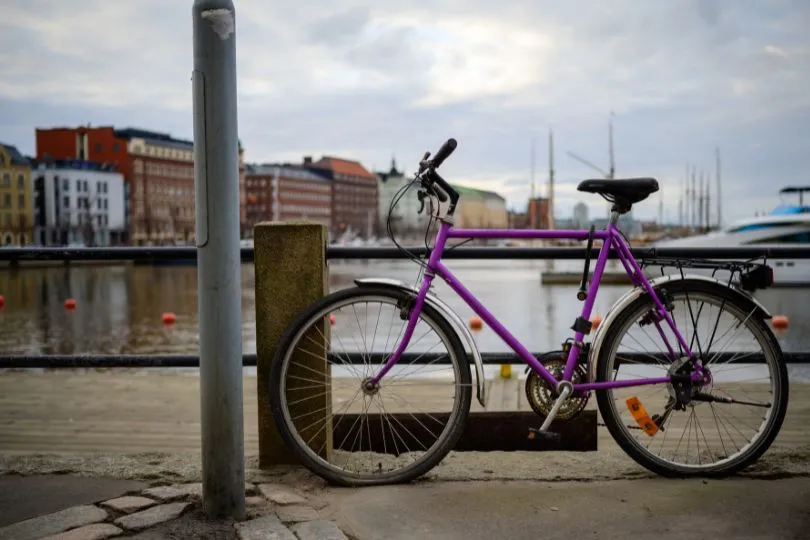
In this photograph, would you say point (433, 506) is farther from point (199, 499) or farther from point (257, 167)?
point (257, 167)

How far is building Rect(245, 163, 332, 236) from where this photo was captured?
485 ft

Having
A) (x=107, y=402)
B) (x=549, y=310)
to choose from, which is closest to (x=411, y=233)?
(x=549, y=310)

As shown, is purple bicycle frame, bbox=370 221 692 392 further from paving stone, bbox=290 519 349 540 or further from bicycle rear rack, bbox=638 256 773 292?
paving stone, bbox=290 519 349 540

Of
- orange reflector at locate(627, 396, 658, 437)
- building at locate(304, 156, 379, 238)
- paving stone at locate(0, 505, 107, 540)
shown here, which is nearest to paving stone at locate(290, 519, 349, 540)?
paving stone at locate(0, 505, 107, 540)

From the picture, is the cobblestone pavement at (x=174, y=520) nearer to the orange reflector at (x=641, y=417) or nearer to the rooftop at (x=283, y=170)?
the orange reflector at (x=641, y=417)

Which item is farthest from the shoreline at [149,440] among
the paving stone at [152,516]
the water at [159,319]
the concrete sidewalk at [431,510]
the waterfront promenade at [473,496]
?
the water at [159,319]

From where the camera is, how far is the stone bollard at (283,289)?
346cm

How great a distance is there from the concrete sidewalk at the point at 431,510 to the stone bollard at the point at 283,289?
32 cm

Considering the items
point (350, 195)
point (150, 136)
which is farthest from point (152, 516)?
point (350, 195)

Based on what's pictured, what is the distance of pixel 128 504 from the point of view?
303cm

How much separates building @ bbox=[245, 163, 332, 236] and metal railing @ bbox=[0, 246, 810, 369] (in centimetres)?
13645

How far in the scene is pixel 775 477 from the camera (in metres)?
3.34

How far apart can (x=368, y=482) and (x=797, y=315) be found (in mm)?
25209

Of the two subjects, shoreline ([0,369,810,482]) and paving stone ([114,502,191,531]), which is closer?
paving stone ([114,502,191,531])
